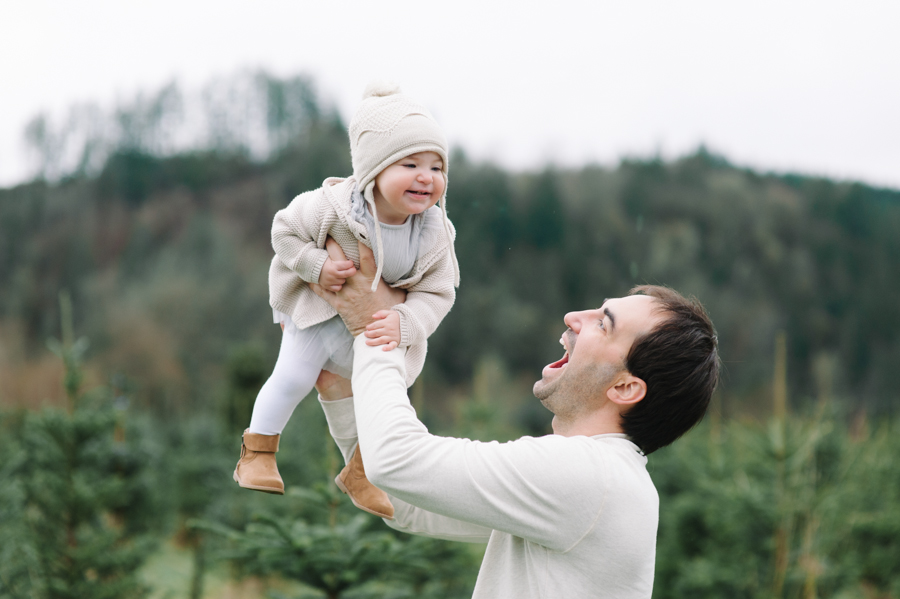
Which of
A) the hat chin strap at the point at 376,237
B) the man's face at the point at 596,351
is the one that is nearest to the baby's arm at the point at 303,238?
the hat chin strap at the point at 376,237

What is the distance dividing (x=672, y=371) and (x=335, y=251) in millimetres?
870

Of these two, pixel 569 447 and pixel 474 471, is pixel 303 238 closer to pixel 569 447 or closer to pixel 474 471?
pixel 474 471

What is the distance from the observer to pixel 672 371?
1884 millimetres

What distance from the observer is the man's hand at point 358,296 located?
185 centimetres

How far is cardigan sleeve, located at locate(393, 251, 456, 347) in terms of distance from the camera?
1875mm

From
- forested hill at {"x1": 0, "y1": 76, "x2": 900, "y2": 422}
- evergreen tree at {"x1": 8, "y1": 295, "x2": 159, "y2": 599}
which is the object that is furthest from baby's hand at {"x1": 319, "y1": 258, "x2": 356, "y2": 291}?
forested hill at {"x1": 0, "y1": 76, "x2": 900, "y2": 422}

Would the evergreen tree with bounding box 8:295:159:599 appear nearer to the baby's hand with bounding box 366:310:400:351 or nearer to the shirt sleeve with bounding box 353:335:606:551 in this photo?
the baby's hand with bounding box 366:310:400:351

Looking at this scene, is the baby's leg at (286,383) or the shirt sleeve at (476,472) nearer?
the shirt sleeve at (476,472)

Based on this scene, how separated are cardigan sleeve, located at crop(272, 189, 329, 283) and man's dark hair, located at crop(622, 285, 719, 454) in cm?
80

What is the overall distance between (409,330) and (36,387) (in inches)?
881

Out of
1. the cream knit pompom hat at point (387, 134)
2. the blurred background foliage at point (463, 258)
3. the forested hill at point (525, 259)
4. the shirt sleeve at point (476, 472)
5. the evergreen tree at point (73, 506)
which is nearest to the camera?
the shirt sleeve at point (476, 472)

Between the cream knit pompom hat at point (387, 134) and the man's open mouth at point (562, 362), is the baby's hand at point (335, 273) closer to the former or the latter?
the cream knit pompom hat at point (387, 134)

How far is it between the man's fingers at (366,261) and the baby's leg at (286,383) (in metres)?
0.21

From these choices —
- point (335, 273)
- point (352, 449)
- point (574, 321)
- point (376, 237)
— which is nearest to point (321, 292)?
point (335, 273)
